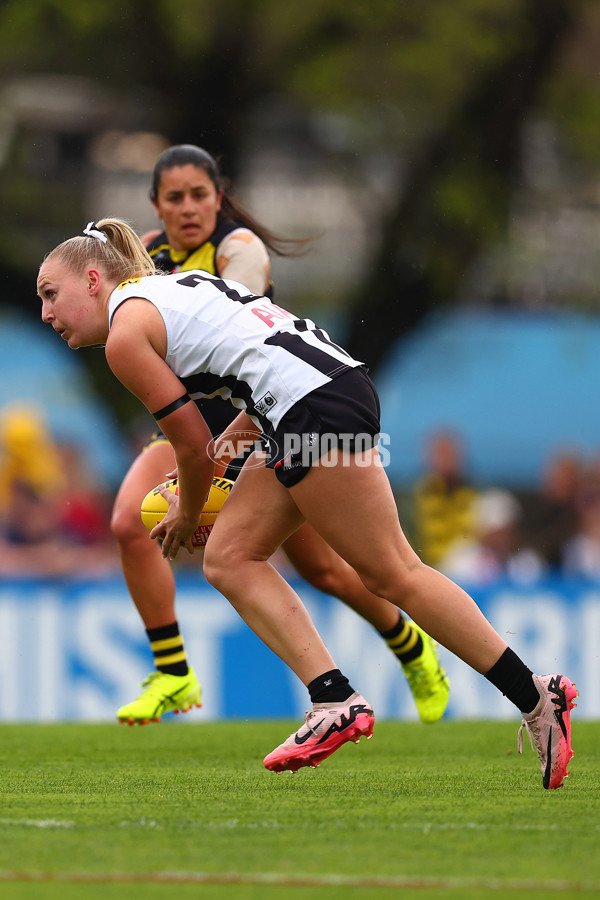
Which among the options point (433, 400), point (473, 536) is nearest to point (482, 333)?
point (433, 400)

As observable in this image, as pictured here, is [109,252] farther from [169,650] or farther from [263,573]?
[169,650]

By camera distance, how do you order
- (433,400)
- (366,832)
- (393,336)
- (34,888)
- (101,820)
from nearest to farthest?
(34,888)
(366,832)
(101,820)
(393,336)
(433,400)

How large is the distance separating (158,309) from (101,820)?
1532 mm

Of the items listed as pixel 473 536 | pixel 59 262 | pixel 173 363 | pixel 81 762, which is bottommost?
pixel 81 762

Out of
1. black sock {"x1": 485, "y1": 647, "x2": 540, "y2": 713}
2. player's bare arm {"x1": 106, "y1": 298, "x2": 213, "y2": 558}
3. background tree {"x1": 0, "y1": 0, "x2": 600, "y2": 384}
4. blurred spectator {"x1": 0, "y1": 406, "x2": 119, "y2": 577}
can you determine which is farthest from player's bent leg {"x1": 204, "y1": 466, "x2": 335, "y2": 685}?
background tree {"x1": 0, "y1": 0, "x2": 600, "y2": 384}

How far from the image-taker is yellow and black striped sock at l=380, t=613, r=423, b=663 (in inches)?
225

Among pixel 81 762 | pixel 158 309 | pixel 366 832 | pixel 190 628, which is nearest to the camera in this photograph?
pixel 366 832

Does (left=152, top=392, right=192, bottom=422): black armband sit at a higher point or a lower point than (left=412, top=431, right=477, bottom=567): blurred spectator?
higher

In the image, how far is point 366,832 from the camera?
347cm

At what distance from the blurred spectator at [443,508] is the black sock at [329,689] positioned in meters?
6.13

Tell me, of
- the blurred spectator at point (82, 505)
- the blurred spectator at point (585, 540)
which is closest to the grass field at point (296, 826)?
the blurred spectator at point (585, 540)

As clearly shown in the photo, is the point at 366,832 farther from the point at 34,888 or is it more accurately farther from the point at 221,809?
the point at 34,888

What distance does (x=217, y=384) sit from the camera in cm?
432

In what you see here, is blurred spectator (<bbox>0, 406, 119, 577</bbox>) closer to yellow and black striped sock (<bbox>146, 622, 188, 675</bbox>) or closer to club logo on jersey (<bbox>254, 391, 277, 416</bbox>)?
yellow and black striped sock (<bbox>146, 622, 188, 675</bbox>)
